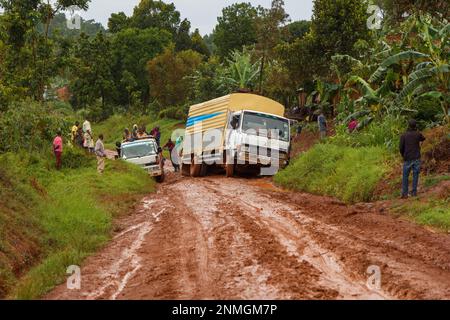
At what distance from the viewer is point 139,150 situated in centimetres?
2572

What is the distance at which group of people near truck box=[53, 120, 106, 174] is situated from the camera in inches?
852

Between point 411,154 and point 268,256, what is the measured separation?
236 inches

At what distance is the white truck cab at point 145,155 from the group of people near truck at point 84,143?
1.37 metres

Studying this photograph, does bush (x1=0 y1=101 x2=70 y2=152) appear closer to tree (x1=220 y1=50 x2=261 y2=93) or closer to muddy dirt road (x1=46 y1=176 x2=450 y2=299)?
muddy dirt road (x1=46 y1=176 x2=450 y2=299)

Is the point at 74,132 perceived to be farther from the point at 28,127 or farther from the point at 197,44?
the point at 197,44

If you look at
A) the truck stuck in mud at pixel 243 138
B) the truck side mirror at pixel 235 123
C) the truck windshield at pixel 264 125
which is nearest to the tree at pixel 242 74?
the truck stuck in mud at pixel 243 138

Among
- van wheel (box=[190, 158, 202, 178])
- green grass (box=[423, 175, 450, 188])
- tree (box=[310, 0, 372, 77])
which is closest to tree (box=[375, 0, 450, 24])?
tree (box=[310, 0, 372, 77])

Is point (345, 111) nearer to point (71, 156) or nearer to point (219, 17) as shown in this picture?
point (71, 156)

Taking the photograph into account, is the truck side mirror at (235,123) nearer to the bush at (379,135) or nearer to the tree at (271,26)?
the bush at (379,135)

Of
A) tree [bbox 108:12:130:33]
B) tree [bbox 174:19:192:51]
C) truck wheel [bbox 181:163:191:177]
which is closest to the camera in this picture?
truck wheel [bbox 181:163:191:177]

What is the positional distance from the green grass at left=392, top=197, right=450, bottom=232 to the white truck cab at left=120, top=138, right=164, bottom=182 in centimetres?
1317

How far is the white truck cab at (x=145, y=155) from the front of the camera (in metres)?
25.1

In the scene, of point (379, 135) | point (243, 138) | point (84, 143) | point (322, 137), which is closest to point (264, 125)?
point (243, 138)
